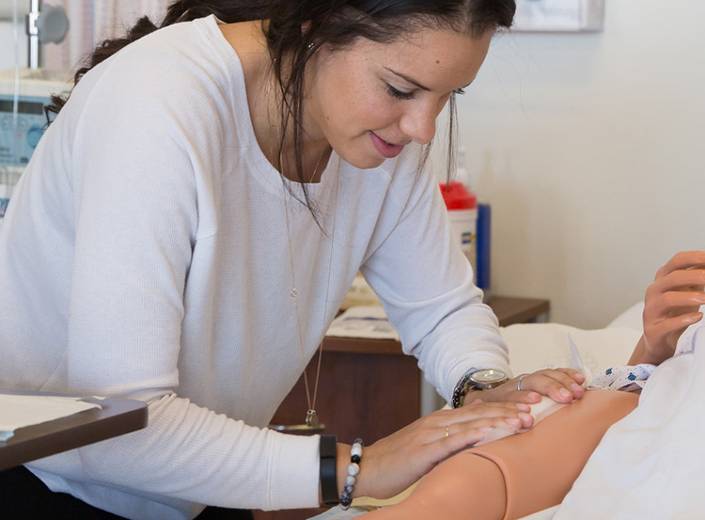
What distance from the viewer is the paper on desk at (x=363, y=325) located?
7.43 ft

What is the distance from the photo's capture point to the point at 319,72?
4.33ft

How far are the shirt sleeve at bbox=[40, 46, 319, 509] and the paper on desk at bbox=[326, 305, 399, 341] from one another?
1.02 meters

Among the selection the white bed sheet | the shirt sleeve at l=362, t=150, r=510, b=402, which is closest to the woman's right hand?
the shirt sleeve at l=362, t=150, r=510, b=402

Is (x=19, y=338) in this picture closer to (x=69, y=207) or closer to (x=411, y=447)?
(x=69, y=207)

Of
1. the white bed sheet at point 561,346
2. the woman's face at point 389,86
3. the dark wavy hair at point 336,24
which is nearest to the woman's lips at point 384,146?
the woman's face at point 389,86

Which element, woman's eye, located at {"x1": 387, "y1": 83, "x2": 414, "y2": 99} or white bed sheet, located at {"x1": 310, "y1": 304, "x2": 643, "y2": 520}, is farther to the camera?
white bed sheet, located at {"x1": 310, "y1": 304, "x2": 643, "y2": 520}

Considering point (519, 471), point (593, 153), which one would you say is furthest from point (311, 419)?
point (593, 153)

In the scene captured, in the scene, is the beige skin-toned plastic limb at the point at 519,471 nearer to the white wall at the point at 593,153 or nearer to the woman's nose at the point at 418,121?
the woman's nose at the point at 418,121

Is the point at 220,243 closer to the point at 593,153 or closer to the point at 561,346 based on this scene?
the point at 561,346

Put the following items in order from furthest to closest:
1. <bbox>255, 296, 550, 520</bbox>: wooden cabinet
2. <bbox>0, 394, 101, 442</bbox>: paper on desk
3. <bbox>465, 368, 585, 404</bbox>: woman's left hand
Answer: <bbox>255, 296, 550, 520</bbox>: wooden cabinet < <bbox>465, 368, 585, 404</bbox>: woman's left hand < <bbox>0, 394, 101, 442</bbox>: paper on desk

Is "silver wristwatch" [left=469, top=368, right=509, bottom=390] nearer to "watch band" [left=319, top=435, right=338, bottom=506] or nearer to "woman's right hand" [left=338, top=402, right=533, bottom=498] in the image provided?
"woman's right hand" [left=338, top=402, right=533, bottom=498]

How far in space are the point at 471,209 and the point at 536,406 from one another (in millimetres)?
1235

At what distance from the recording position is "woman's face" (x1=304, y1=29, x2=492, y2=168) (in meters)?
1.23

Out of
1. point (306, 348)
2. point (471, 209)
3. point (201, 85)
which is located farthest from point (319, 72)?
point (471, 209)
